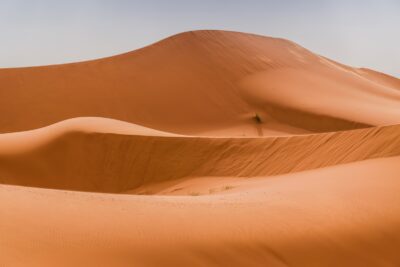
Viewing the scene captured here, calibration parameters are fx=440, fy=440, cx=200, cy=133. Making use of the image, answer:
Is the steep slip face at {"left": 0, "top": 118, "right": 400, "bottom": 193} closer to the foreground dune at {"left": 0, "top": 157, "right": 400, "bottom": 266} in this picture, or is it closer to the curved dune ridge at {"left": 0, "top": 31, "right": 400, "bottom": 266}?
the curved dune ridge at {"left": 0, "top": 31, "right": 400, "bottom": 266}

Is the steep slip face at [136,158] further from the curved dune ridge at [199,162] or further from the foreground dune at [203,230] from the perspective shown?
the foreground dune at [203,230]

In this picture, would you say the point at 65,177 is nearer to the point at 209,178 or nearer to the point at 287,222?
the point at 209,178

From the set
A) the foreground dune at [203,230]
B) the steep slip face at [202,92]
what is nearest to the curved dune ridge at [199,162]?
the foreground dune at [203,230]

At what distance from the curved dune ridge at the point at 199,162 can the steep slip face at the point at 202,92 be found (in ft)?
0.48

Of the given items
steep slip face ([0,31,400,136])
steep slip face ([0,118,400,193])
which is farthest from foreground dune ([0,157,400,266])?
steep slip face ([0,31,400,136])

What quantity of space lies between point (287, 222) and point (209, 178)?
314 inches

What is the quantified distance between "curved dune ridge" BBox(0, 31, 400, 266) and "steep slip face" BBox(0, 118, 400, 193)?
47mm

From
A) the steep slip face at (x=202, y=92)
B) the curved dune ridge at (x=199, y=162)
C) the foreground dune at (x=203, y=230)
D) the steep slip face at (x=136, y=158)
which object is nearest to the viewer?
the foreground dune at (x=203, y=230)

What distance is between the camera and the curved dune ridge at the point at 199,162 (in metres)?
4.11

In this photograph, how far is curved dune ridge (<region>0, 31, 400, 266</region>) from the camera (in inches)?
162

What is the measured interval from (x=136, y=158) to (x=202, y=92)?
1832 centimetres

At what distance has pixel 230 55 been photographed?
120 ft

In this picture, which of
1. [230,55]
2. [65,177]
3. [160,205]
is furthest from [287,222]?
[230,55]

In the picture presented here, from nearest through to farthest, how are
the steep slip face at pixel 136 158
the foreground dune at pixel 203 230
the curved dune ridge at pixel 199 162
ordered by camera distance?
the foreground dune at pixel 203 230, the curved dune ridge at pixel 199 162, the steep slip face at pixel 136 158
